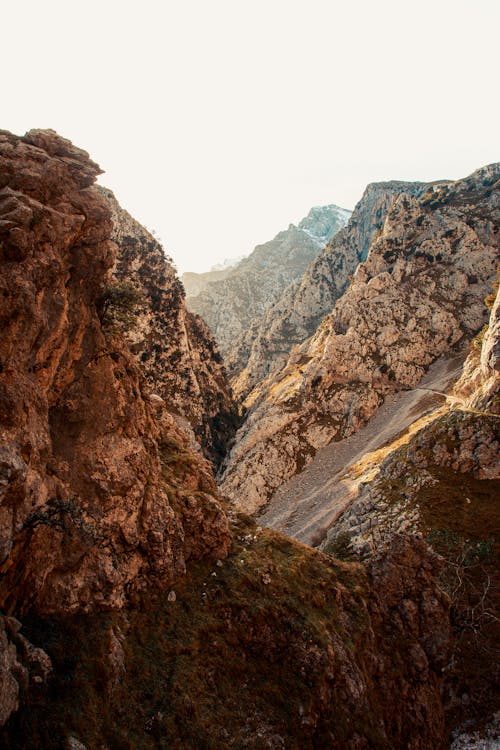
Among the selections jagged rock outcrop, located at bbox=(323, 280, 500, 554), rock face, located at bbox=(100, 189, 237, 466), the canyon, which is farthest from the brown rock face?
rock face, located at bbox=(100, 189, 237, 466)

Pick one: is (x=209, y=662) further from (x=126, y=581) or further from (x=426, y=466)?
(x=426, y=466)

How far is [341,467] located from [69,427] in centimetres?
7138

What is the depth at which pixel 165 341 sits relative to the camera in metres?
97.0

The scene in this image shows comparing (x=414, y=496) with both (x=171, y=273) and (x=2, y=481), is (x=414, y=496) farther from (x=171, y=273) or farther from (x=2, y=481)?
(x=171, y=273)

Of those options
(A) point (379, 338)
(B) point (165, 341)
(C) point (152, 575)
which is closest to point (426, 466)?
(C) point (152, 575)

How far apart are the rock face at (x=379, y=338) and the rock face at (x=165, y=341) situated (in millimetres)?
12312

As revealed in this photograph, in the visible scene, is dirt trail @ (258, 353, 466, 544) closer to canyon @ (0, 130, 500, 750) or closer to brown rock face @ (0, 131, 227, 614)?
canyon @ (0, 130, 500, 750)

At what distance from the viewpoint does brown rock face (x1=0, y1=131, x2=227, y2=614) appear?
1587 cm

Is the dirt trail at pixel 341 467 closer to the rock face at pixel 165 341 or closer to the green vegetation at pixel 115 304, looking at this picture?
the rock face at pixel 165 341

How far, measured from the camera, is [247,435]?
352ft

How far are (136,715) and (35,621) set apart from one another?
531 centimetres

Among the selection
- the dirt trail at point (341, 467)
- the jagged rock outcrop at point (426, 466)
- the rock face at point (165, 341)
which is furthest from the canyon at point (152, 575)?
the rock face at point (165, 341)

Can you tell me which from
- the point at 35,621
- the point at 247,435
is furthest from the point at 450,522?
the point at 247,435

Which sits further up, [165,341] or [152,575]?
[165,341]
